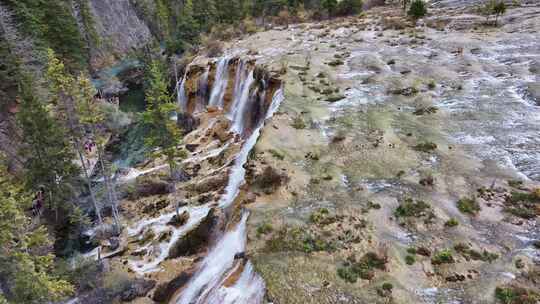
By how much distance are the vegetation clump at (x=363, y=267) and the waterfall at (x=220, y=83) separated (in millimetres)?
36451

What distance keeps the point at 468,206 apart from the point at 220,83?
39.2 meters

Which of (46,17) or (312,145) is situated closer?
(312,145)

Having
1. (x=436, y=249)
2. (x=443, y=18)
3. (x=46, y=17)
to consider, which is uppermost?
(x=46, y=17)

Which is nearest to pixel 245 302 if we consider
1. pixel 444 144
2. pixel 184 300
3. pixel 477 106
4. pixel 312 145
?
pixel 184 300

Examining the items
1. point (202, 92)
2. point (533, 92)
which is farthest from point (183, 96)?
point (533, 92)

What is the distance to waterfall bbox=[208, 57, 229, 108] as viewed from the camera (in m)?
50.0

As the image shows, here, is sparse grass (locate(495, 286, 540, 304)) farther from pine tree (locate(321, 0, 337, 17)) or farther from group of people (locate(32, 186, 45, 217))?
pine tree (locate(321, 0, 337, 17))

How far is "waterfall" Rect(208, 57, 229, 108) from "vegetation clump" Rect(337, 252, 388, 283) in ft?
120

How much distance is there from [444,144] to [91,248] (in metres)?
29.0

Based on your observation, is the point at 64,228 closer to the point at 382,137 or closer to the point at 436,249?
the point at 382,137

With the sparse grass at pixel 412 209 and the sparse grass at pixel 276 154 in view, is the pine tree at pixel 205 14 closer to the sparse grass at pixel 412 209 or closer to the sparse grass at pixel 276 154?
the sparse grass at pixel 276 154

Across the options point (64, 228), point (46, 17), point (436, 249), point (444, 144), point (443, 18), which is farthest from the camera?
point (46, 17)

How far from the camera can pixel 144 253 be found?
27203 mm

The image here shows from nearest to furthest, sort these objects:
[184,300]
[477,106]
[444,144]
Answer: [184,300]
[444,144]
[477,106]
